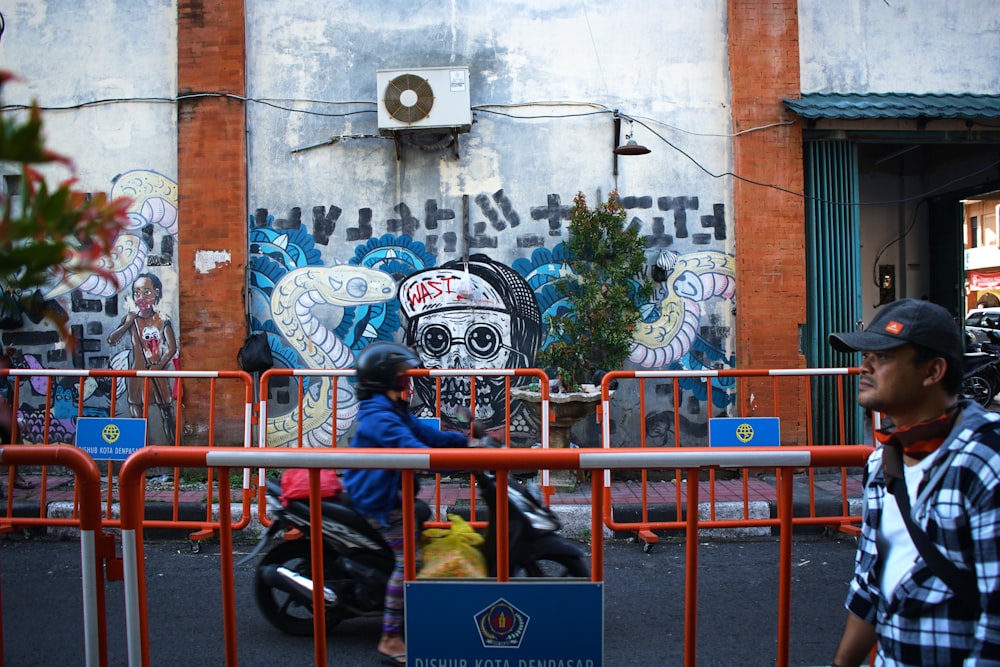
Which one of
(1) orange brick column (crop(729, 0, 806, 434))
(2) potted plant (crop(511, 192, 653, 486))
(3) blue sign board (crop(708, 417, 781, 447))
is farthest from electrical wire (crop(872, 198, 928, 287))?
(3) blue sign board (crop(708, 417, 781, 447))

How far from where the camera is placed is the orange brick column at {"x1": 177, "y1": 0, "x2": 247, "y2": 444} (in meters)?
9.05

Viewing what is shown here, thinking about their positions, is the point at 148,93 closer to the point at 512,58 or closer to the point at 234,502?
the point at 512,58

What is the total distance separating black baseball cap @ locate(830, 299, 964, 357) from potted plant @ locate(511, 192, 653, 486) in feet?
19.9

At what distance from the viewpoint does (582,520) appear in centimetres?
685

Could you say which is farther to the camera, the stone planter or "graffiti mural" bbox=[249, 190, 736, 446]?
"graffiti mural" bbox=[249, 190, 736, 446]

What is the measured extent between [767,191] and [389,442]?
6454 mm

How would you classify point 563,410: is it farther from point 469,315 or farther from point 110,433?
point 110,433

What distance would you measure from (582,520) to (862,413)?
459 centimetres

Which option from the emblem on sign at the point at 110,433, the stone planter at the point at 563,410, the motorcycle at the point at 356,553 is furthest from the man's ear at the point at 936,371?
the emblem on sign at the point at 110,433

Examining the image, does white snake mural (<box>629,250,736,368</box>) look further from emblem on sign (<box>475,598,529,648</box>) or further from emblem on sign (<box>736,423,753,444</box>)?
emblem on sign (<box>475,598,529,648</box>)

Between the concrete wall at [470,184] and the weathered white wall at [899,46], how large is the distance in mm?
1610

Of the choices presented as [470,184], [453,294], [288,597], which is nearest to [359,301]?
[453,294]

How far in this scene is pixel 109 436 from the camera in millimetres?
6438

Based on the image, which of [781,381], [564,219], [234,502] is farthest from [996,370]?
[234,502]
